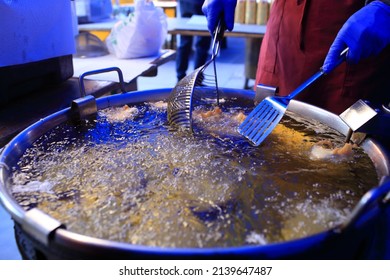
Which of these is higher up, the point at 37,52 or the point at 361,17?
the point at 361,17

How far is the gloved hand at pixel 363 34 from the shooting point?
1.24 meters

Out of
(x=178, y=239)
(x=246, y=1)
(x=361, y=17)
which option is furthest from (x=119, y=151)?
(x=246, y=1)

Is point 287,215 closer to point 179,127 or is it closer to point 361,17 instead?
point 179,127

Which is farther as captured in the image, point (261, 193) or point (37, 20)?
point (37, 20)

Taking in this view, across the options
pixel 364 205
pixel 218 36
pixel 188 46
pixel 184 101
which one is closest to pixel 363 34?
pixel 218 36

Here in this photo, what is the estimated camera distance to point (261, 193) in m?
0.93

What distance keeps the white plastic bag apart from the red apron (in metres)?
1.06

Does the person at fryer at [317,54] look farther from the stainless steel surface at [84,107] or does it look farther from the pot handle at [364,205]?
the pot handle at [364,205]

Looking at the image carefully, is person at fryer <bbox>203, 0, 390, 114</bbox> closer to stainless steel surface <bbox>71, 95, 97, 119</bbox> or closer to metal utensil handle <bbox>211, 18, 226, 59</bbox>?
metal utensil handle <bbox>211, 18, 226, 59</bbox>

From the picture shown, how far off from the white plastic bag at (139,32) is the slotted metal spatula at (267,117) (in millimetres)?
1483

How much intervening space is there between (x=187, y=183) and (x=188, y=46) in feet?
13.4

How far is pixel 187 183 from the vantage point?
0.96 meters

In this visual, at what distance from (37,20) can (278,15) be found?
124cm

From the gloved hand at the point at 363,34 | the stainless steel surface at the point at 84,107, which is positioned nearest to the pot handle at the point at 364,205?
the gloved hand at the point at 363,34
